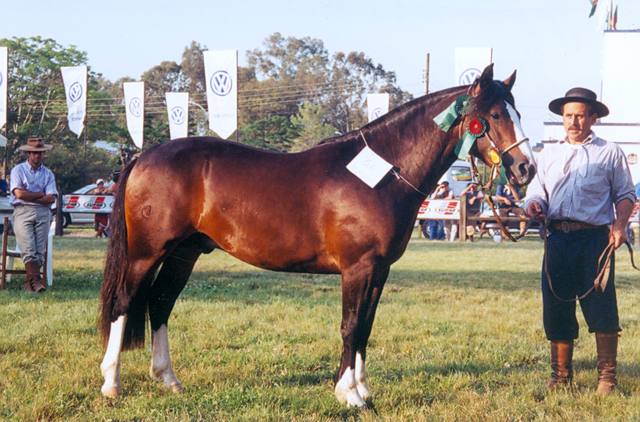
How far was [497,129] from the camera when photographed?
4914 millimetres

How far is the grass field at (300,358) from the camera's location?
193 inches

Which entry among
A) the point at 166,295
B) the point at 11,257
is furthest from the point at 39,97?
the point at 166,295

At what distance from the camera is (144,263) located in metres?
5.36

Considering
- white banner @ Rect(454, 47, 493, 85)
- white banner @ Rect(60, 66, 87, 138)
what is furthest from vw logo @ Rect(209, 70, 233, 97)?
white banner @ Rect(454, 47, 493, 85)

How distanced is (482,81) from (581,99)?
2.82ft

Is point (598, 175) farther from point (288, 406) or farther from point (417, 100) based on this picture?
point (288, 406)

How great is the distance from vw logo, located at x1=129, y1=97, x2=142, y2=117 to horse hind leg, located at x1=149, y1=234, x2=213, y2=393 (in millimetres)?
29398

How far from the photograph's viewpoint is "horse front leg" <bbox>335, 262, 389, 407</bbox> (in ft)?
16.3

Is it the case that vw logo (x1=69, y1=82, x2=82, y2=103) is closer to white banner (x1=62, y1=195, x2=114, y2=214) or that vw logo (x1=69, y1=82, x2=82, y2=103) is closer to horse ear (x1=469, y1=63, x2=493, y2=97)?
white banner (x1=62, y1=195, x2=114, y2=214)

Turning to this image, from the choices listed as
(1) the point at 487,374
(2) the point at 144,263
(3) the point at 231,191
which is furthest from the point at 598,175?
(2) the point at 144,263

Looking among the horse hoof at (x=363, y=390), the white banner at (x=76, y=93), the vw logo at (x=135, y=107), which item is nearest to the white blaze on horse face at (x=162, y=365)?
the horse hoof at (x=363, y=390)

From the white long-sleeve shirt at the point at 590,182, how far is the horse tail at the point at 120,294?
9.97 feet

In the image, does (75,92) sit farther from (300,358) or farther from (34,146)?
(300,358)

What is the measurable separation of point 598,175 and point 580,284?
2.76 ft
